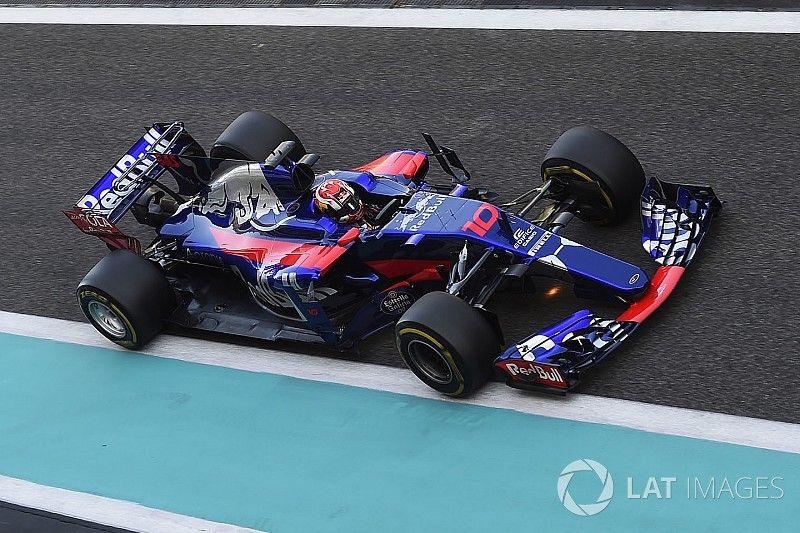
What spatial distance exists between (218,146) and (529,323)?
3002 millimetres

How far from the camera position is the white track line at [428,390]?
6004 mm

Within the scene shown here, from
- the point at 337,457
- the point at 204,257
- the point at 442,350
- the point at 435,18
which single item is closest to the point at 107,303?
the point at 204,257

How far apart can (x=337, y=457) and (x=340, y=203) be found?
5.67 feet

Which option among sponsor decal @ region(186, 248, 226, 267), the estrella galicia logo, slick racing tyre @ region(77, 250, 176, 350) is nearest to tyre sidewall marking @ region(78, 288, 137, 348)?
slick racing tyre @ region(77, 250, 176, 350)

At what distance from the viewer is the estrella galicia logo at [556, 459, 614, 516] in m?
5.67

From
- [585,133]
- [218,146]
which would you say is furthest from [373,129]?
[585,133]

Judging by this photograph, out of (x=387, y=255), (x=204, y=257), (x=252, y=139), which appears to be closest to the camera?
(x=387, y=255)

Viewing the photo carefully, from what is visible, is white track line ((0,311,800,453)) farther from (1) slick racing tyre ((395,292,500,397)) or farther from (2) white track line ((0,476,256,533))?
(2) white track line ((0,476,256,533))

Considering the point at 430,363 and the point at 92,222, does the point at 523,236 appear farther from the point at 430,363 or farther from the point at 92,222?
the point at 92,222

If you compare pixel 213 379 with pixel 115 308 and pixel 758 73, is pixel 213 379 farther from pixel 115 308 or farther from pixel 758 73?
pixel 758 73

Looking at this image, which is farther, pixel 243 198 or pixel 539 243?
pixel 243 198

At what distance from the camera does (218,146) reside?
8.48 m

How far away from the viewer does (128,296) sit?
7.28 meters

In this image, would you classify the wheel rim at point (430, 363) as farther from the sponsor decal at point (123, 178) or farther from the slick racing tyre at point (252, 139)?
the sponsor decal at point (123, 178)
